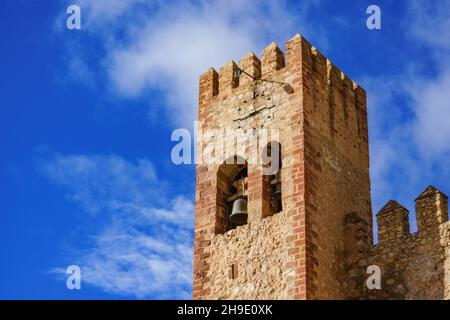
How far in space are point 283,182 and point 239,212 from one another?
1.30 meters

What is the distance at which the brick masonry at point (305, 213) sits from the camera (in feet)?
63.9

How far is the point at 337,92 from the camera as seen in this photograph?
2270 centimetres

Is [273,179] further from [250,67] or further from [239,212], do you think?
[250,67]

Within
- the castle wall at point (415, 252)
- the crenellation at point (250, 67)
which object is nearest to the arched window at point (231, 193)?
the crenellation at point (250, 67)

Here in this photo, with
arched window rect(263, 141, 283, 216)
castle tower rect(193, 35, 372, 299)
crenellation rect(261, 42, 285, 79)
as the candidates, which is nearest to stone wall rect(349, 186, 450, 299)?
castle tower rect(193, 35, 372, 299)

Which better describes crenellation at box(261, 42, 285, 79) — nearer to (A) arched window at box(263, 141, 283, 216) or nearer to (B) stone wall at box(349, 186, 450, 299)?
(A) arched window at box(263, 141, 283, 216)

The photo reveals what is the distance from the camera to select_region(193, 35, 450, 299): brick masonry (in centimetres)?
1948

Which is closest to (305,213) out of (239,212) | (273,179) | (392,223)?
(273,179)

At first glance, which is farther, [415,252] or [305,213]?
[415,252]

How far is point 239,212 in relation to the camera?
2088cm

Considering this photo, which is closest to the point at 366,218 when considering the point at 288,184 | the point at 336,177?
the point at 336,177
